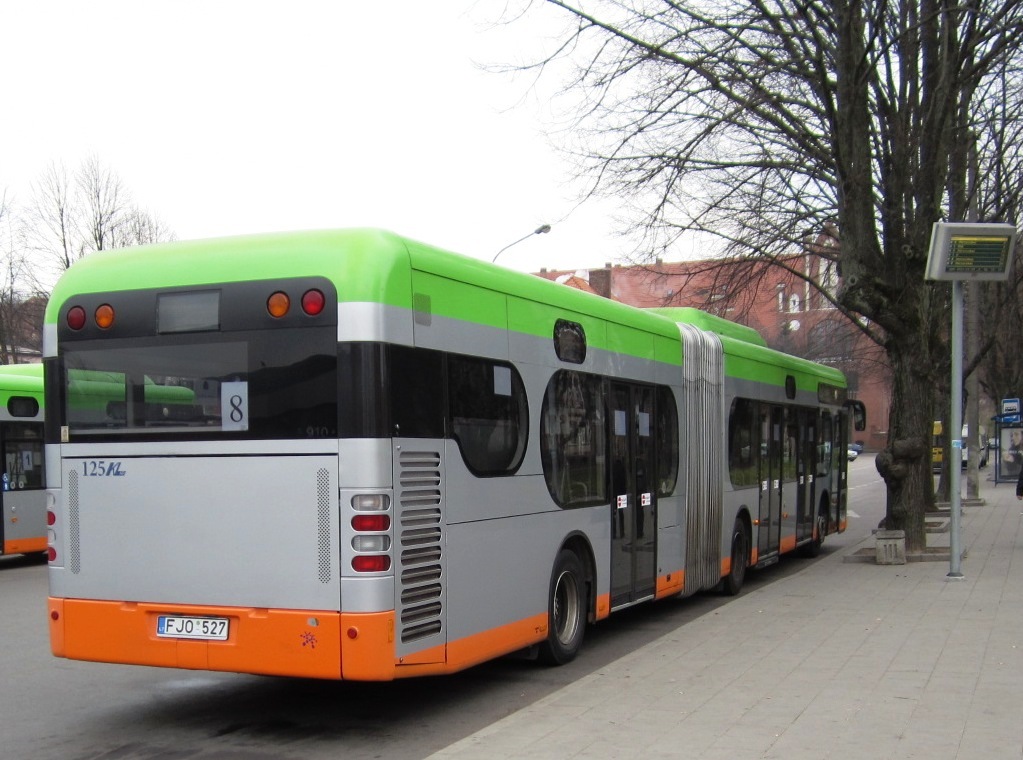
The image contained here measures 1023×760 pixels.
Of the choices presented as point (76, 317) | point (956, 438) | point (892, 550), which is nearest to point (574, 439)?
point (76, 317)

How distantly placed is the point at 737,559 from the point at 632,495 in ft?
12.9

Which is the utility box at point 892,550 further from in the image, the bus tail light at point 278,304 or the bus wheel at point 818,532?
the bus tail light at point 278,304

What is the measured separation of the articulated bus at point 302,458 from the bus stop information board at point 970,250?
657cm

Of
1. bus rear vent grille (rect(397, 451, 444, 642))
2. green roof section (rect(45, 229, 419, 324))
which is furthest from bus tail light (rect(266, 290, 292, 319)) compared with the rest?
bus rear vent grille (rect(397, 451, 444, 642))

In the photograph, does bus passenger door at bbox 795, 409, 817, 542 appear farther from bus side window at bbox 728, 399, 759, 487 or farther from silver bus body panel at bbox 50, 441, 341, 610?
silver bus body panel at bbox 50, 441, 341, 610

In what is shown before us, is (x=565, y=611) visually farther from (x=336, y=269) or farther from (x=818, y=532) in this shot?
(x=818, y=532)

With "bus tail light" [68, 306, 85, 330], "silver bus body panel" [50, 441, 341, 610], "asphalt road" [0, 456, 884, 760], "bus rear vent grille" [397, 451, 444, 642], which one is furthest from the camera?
"bus tail light" [68, 306, 85, 330]

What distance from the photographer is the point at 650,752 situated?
240 inches

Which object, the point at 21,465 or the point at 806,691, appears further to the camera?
the point at 21,465

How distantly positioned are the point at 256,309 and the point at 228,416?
68 centimetres

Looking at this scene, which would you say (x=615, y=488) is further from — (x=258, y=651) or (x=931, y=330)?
(x=931, y=330)

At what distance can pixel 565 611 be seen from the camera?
9219mm

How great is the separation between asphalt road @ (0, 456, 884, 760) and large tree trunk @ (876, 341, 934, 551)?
6.95 metres

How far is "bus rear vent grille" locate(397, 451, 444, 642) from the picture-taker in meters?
6.66
